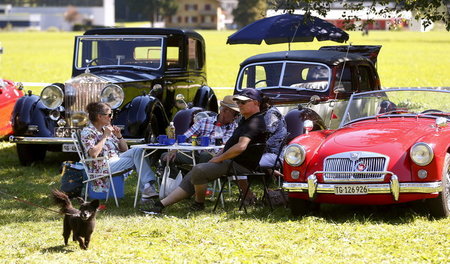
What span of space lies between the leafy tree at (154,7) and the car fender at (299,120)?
112 m

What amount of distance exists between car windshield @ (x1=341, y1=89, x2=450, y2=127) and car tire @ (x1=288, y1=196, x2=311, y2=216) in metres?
1.27

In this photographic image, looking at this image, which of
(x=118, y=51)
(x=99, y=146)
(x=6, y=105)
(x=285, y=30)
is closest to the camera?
(x=99, y=146)

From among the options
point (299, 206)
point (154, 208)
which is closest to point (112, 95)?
point (154, 208)

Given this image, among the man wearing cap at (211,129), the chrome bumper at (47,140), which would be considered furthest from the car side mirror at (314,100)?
the chrome bumper at (47,140)

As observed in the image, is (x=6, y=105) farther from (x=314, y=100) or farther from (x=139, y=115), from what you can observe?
(x=314, y=100)

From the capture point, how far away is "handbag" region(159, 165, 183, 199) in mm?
8648

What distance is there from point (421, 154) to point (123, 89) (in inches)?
218

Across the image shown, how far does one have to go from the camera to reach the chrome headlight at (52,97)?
11516 mm

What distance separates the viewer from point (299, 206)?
8.02 meters

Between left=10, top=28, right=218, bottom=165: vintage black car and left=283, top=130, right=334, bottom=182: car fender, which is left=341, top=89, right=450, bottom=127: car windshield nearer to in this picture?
left=283, top=130, right=334, bottom=182: car fender

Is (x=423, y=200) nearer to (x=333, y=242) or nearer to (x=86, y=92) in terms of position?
(x=333, y=242)

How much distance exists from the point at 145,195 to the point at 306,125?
180cm

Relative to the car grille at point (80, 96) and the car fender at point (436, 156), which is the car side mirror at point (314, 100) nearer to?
the car grille at point (80, 96)

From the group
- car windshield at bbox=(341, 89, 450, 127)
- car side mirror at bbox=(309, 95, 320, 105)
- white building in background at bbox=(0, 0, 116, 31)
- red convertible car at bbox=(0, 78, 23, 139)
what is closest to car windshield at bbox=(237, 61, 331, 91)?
car side mirror at bbox=(309, 95, 320, 105)
